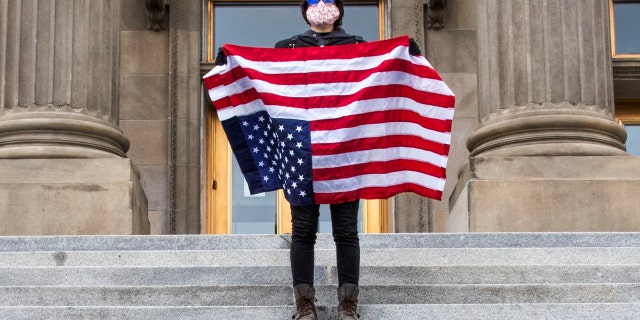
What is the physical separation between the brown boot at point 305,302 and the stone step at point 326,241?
7.00 ft

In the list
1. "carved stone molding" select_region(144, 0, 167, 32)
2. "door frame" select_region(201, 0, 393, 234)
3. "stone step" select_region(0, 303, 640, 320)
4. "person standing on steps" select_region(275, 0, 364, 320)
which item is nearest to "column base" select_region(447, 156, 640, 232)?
"person standing on steps" select_region(275, 0, 364, 320)

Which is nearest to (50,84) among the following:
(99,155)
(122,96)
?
(99,155)

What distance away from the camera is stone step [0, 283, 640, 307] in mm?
9328

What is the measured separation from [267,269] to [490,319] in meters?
Result: 1.97

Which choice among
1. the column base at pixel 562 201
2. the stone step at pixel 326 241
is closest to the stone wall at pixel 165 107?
the column base at pixel 562 201

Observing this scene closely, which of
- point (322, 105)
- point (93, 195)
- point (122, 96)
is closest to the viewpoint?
point (322, 105)

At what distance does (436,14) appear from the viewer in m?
19.0

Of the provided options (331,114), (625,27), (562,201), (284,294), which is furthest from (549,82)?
(625,27)

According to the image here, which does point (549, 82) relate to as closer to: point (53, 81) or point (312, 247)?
point (53, 81)

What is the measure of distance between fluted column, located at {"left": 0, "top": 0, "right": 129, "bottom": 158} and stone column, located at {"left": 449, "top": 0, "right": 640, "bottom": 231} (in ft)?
12.9

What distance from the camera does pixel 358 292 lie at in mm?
8836

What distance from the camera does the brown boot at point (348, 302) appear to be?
8688 mm

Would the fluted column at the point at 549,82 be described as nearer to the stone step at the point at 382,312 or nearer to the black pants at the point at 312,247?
the stone step at the point at 382,312

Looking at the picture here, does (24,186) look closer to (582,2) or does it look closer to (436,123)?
(436,123)
